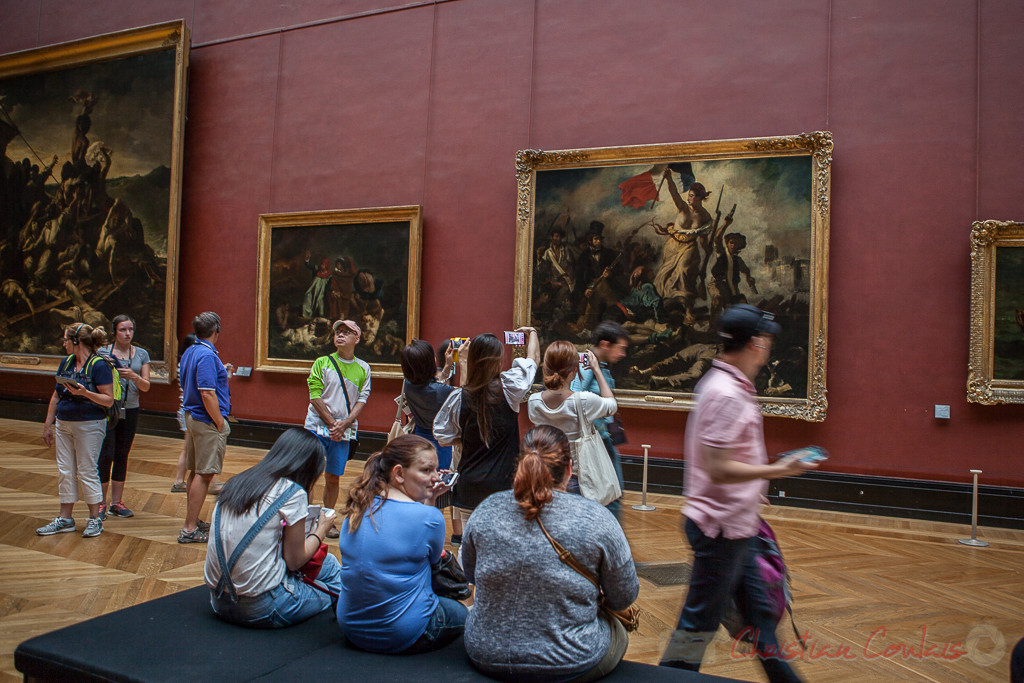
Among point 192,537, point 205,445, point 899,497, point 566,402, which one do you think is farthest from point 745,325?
point 899,497

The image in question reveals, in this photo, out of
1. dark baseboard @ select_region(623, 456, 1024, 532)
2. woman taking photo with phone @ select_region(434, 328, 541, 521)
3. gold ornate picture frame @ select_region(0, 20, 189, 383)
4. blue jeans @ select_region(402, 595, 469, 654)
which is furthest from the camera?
gold ornate picture frame @ select_region(0, 20, 189, 383)

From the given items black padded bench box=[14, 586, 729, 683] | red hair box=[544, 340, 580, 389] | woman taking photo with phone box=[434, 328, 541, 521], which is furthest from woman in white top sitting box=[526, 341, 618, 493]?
black padded bench box=[14, 586, 729, 683]

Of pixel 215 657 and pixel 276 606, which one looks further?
pixel 276 606

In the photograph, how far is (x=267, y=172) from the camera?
429 inches

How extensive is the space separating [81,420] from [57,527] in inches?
35.8

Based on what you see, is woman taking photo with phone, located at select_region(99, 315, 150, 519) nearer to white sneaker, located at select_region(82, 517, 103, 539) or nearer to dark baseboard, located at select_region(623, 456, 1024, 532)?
white sneaker, located at select_region(82, 517, 103, 539)

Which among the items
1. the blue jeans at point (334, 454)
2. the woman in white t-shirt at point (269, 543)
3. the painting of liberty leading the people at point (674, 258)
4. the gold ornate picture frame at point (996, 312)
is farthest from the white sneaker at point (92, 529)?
the gold ornate picture frame at point (996, 312)

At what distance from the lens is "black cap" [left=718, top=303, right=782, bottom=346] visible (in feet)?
8.46

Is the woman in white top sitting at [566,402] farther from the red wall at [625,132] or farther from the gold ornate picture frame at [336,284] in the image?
the gold ornate picture frame at [336,284]

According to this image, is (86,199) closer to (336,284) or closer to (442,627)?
(336,284)

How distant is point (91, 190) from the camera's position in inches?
471

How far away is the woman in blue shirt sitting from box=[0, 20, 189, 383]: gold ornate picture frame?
31.4ft

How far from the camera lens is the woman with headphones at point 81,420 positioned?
5.61 meters

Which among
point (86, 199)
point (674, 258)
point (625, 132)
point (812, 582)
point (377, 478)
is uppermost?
point (625, 132)
